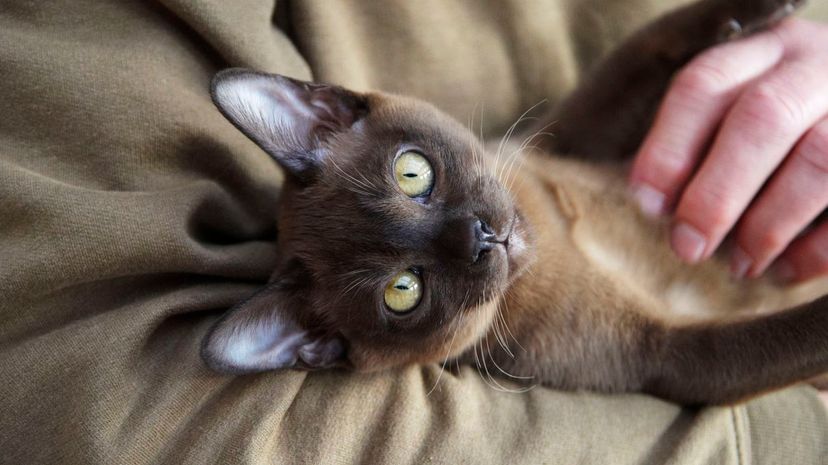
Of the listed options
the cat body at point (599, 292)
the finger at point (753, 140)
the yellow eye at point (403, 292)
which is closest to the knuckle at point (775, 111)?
the finger at point (753, 140)

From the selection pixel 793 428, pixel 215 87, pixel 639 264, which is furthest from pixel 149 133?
pixel 793 428

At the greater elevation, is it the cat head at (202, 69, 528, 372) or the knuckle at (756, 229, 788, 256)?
the cat head at (202, 69, 528, 372)

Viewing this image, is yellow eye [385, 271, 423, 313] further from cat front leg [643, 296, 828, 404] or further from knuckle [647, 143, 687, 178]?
knuckle [647, 143, 687, 178]

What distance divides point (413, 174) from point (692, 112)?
67 cm

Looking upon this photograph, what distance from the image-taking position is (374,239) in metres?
1.07

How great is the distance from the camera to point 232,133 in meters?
1.14

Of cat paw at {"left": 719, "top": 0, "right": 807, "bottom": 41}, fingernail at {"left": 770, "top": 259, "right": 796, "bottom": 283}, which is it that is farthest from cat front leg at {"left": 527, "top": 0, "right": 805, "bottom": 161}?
fingernail at {"left": 770, "top": 259, "right": 796, "bottom": 283}

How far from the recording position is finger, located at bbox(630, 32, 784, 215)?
1233 mm

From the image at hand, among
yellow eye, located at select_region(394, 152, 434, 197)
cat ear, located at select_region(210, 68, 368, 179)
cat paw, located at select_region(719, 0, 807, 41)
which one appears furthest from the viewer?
cat paw, located at select_region(719, 0, 807, 41)

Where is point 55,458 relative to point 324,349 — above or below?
above

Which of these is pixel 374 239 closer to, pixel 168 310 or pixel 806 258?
pixel 168 310

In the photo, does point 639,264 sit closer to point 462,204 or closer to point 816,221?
point 816,221

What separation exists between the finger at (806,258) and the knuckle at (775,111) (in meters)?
0.27

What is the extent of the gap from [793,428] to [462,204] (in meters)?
0.76
